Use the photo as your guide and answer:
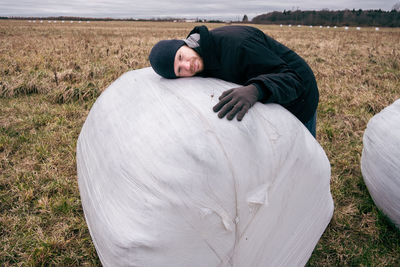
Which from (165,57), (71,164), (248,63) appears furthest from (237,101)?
(71,164)

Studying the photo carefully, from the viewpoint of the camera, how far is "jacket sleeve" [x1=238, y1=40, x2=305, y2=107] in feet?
4.99

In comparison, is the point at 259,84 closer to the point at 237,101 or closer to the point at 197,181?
the point at 237,101

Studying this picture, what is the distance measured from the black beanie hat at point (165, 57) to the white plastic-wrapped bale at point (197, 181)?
72mm

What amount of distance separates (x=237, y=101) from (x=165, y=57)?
20.7 inches

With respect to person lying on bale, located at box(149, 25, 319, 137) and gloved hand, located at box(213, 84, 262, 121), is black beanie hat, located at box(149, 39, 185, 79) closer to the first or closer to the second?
person lying on bale, located at box(149, 25, 319, 137)

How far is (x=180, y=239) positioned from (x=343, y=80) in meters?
5.55

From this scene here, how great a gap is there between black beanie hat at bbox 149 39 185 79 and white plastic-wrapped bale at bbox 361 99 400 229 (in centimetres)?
149

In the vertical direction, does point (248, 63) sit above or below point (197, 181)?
above

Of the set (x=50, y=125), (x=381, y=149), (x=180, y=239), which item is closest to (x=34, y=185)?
(x=50, y=125)

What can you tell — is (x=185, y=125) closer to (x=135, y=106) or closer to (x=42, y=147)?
(x=135, y=106)

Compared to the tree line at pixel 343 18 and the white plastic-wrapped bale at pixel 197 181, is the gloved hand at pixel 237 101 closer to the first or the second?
the white plastic-wrapped bale at pixel 197 181

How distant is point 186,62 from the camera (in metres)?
1.66

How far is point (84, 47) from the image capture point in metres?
9.13

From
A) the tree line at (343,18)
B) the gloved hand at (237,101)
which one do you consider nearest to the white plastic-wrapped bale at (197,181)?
the gloved hand at (237,101)
